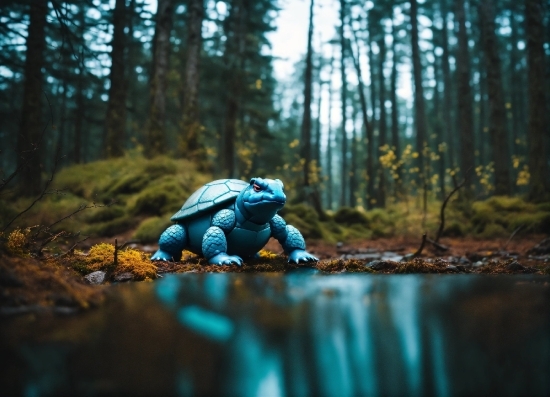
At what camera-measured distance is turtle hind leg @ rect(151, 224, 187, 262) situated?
4.20m

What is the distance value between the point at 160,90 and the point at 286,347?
11.8m

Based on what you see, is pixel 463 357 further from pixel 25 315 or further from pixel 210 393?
pixel 25 315

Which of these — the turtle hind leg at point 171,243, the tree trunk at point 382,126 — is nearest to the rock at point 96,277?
the turtle hind leg at point 171,243

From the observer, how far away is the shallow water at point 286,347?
1116 mm

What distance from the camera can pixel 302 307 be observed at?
1.92 m

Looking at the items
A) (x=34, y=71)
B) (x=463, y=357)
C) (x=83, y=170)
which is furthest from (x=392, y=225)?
(x=463, y=357)

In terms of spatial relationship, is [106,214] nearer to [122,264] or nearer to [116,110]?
[116,110]

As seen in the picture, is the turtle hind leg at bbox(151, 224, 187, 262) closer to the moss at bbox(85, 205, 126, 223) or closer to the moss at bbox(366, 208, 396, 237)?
the moss at bbox(85, 205, 126, 223)

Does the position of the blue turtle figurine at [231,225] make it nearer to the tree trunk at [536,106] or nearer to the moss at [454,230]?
the moss at [454,230]

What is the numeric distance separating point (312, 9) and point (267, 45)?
10.5 metres

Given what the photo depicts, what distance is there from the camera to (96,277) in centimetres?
292

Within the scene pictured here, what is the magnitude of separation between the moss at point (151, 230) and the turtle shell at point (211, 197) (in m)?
3.64

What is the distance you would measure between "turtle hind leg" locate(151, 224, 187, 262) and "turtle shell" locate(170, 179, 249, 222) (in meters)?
0.13

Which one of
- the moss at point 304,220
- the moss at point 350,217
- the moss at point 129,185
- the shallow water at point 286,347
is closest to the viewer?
the shallow water at point 286,347
